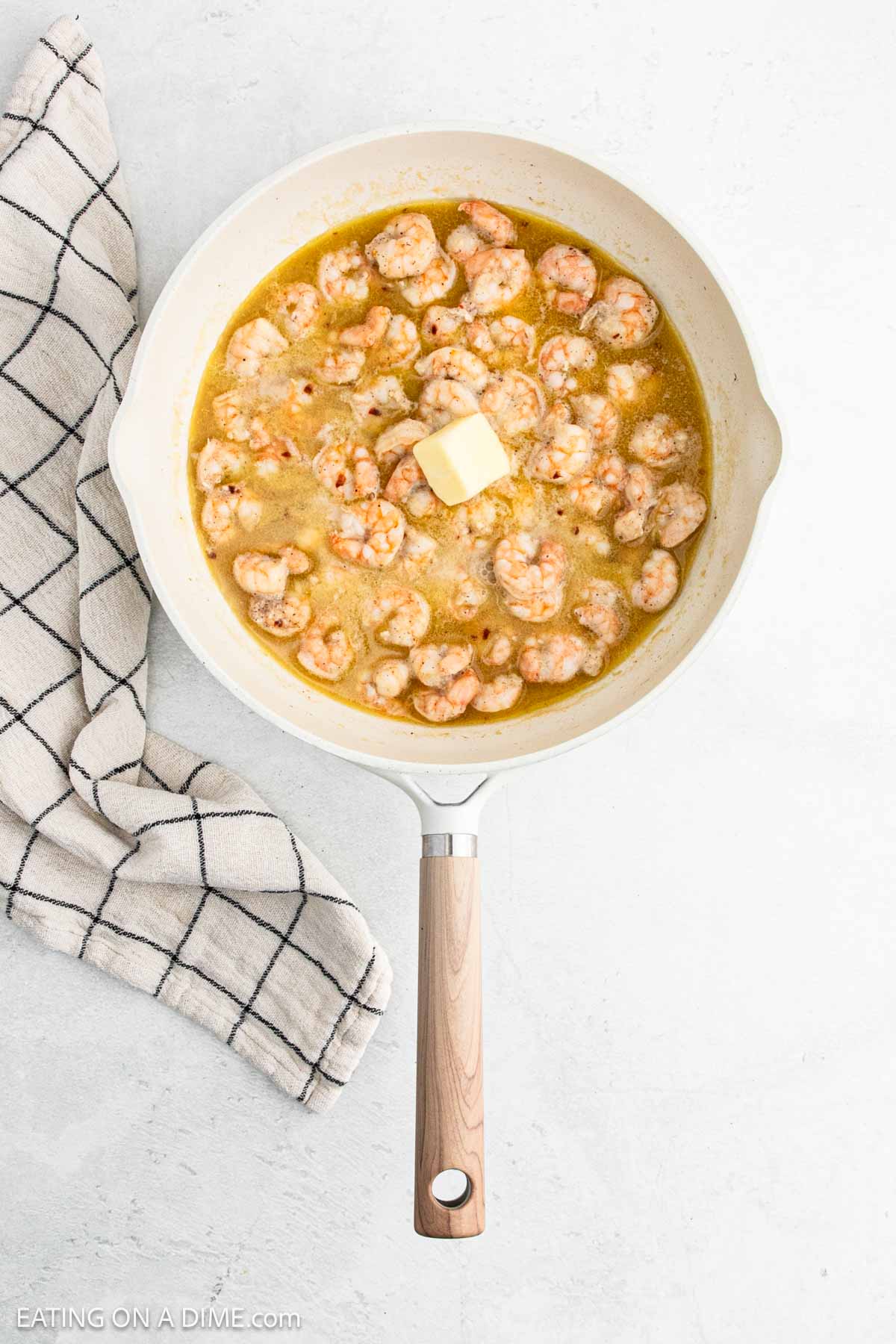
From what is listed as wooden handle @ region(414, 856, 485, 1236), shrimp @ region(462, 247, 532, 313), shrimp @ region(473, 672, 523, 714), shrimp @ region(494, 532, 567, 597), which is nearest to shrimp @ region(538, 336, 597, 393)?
shrimp @ region(462, 247, 532, 313)

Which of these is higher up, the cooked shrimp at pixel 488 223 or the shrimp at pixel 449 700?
the cooked shrimp at pixel 488 223

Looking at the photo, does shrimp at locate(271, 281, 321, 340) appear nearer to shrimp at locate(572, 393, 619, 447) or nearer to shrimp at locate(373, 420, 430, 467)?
shrimp at locate(373, 420, 430, 467)

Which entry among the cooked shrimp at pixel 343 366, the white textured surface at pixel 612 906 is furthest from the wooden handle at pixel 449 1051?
the cooked shrimp at pixel 343 366

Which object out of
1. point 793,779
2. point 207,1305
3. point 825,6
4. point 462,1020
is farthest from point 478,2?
point 207,1305

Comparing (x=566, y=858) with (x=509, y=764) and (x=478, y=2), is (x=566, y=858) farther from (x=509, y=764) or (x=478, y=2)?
(x=478, y=2)

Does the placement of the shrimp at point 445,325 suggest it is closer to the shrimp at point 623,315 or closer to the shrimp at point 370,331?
the shrimp at point 370,331
